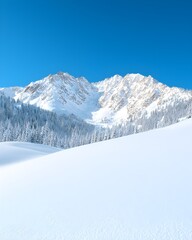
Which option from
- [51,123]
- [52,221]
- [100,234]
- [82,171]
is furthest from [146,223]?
[51,123]

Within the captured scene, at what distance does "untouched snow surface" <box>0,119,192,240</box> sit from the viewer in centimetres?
634

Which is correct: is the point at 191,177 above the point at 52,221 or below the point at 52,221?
above

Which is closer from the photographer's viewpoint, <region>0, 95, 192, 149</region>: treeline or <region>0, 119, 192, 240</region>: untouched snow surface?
<region>0, 119, 192, 240</region>: untouched snow surface

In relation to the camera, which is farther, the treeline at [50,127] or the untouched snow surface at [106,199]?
the treeline at [50,127]

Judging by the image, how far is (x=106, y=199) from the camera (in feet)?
25.8

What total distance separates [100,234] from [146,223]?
101 centimetres

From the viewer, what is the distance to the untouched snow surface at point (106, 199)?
250 inches

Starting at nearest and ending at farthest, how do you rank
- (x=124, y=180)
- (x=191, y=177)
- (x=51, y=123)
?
(x=191, y=177) < (x=124, y=180) < (x=51, y=123)

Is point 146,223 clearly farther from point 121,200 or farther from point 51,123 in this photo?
point 51,123

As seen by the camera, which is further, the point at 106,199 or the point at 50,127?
the point at 50,127

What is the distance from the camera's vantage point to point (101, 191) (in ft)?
27.7

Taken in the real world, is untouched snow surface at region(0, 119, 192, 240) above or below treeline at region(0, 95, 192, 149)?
below

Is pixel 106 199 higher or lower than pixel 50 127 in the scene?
lower

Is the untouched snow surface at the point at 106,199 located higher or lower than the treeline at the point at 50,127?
lower
